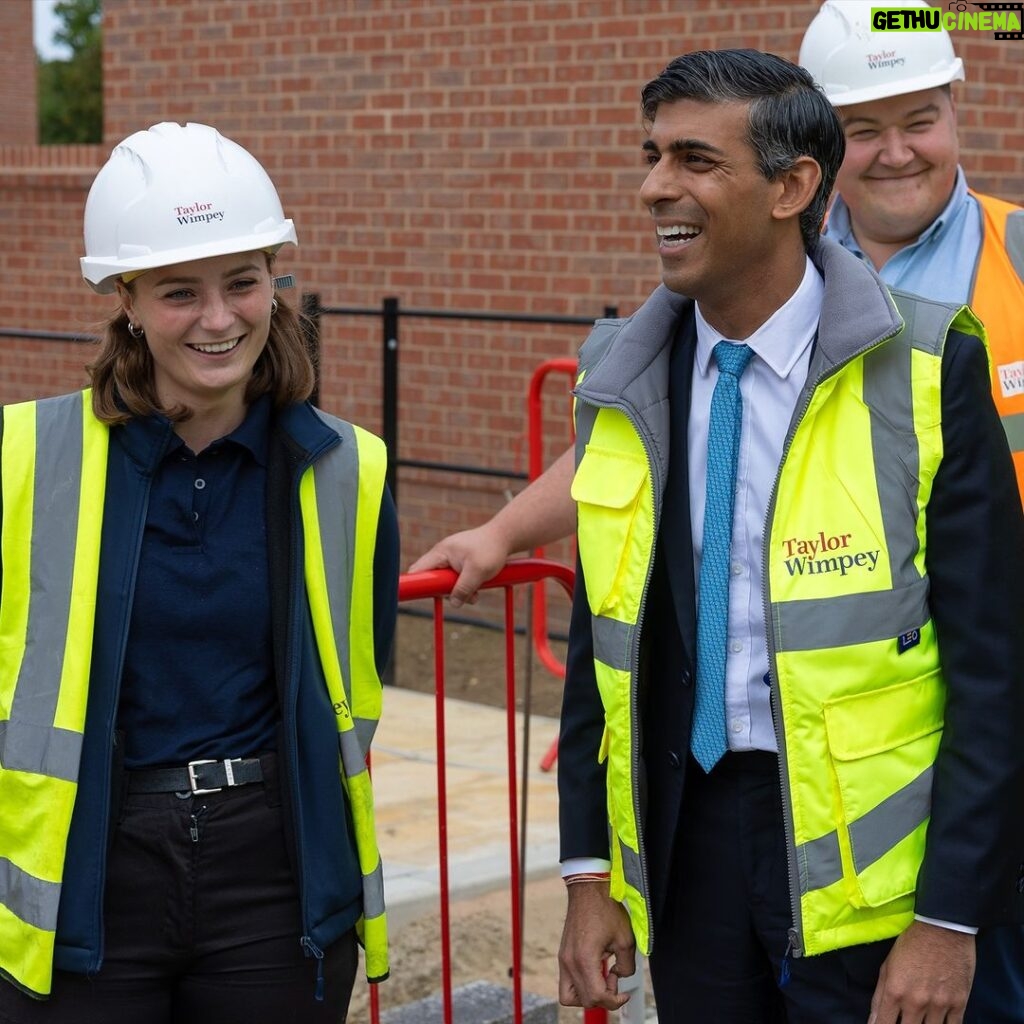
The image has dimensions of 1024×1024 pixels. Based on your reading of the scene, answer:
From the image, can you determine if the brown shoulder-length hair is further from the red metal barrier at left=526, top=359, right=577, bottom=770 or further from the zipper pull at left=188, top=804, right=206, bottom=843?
the red metal barrier at left=526, top=359, right=577, bottom=770

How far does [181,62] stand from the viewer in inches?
404

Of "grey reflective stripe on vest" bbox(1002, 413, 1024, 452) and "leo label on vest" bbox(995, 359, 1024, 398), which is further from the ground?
"leo label on vest" bbox(995, 359, 1024, 398)

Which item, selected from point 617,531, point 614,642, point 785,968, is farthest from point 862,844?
point 617,531

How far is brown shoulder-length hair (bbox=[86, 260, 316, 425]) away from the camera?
8.89ft

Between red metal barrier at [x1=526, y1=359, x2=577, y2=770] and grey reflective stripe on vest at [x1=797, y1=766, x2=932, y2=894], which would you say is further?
red metal barrier at [x1=526, y1=359, x2=577, y2=770]

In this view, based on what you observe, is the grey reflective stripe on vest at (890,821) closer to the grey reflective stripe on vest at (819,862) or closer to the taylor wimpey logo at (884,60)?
the grey reflective stripe on vest at (819,862)

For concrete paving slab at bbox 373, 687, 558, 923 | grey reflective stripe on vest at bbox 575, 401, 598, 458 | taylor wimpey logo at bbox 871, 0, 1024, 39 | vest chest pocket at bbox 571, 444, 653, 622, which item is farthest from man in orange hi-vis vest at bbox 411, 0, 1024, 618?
taylor wimpey logo at bbox 871, 0, 1024, 39

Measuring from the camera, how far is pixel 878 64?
3723mm

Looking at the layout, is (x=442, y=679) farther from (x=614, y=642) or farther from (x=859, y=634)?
(x=859, y=634)

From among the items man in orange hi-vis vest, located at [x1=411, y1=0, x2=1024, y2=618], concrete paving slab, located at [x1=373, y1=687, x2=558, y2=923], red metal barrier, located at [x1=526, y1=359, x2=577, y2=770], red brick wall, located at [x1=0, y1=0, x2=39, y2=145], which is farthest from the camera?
red brick wall, located at [x1=0, y1=0, x2=39, y2=145]

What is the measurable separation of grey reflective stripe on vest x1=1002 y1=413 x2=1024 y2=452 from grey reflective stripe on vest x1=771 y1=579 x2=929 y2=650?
1069 mm

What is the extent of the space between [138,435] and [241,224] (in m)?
0.37

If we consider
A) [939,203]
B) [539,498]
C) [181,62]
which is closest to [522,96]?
[181,62]

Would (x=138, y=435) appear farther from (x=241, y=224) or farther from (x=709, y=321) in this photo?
(x=709, y=321)
